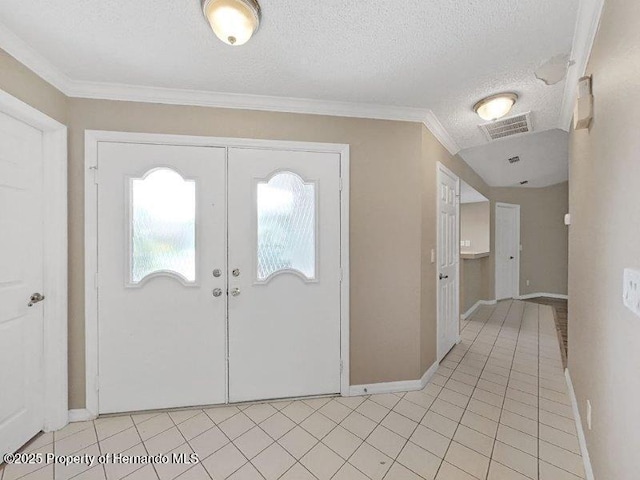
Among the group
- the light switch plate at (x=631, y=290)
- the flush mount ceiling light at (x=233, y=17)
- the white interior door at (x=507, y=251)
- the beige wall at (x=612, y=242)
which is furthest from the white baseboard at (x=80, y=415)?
the white interior door at (x=507, y=251)

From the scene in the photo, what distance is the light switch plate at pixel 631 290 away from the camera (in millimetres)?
863

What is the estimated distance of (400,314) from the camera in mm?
2311

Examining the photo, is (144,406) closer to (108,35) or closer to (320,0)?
(108,35)

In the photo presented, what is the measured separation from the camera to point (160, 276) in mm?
1995

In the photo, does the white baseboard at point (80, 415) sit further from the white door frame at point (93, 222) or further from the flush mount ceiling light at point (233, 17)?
the flush mount ceiling light at point (233, 17)

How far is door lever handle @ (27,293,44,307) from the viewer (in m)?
1.71

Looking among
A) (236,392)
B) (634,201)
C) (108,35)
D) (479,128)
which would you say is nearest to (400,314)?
(236,392)

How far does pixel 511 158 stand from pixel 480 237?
1896mm

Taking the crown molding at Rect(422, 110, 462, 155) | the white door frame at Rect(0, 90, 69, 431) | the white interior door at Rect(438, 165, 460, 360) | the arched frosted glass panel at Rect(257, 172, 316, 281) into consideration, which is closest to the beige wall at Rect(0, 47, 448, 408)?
the crown molding at Rect(422, 110, 462, 155)

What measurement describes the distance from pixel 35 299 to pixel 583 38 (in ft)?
10.7

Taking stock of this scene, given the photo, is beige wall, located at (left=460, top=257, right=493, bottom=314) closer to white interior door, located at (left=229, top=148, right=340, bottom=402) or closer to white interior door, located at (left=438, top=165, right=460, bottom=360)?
white interior door, located at (left=438, top=165, right=460, bottom=360)

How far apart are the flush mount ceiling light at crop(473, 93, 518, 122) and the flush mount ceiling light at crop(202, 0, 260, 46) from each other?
1.64 meters

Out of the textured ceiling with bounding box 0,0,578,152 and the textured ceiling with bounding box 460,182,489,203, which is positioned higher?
the textured ceiling with bounding box 0,0,578,152

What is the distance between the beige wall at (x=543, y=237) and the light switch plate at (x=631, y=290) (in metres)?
5.45
